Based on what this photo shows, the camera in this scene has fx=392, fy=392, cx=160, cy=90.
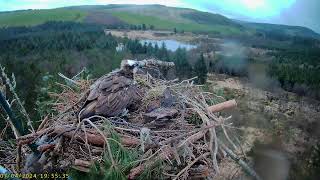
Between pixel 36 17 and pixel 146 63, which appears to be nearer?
pixel 146 63

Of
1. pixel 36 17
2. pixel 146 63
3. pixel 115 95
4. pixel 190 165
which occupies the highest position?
pixel 146 63

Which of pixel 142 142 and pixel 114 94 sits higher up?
pixel 114 94

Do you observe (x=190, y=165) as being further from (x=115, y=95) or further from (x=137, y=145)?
(x=115, y=95)

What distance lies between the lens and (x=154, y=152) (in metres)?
3.28

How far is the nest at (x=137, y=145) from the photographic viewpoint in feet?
10.2

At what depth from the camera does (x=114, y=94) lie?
388 centimetres

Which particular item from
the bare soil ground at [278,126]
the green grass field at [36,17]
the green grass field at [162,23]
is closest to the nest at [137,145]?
the bare soil ground at [278,126]

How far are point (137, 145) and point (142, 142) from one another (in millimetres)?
112

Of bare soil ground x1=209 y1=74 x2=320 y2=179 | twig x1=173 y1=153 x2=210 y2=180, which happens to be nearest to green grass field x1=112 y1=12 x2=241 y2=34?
bare soil ground x1=209 y1=74 x2=320 y2=179

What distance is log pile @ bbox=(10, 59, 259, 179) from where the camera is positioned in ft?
10.3

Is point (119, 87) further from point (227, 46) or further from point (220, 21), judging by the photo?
point (220, 21)

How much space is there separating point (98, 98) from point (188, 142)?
1.05 metres

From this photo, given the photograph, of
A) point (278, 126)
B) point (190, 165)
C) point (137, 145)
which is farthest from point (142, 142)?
point (278, 126)

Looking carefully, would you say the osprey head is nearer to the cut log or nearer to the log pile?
the log pile
